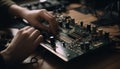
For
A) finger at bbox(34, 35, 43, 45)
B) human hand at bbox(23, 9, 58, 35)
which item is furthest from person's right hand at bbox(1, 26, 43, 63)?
human hand at bbox(23, 9, 58, 35)

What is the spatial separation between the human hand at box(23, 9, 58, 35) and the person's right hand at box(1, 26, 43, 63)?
0.10 m

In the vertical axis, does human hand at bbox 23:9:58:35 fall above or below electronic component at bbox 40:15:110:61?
above

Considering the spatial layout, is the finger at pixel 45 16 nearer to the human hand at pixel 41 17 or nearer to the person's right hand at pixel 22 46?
the human hand at pixel 41 17

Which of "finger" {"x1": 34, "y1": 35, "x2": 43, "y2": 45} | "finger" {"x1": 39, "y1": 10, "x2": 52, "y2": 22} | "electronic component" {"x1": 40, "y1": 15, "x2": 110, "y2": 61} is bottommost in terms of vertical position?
"electronic component" {"x1": 40, "y1": 15, "x2": 110, "y2": 61}

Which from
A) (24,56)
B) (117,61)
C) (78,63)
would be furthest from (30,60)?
(117,61)

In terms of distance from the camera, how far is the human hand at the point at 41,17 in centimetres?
102

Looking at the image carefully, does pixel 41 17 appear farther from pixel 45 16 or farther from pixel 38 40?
pixel 38 40

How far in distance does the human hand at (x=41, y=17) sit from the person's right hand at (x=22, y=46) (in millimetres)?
105

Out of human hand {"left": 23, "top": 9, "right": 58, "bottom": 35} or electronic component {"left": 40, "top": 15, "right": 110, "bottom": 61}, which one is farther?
human hand {"left": 23, "top": 9, "right": 58, "bottom": 35}

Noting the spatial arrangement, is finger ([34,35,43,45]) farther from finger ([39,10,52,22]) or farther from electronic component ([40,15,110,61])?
finger ([39,10,52,22])

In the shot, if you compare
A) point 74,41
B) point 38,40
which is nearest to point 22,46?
point 38,40

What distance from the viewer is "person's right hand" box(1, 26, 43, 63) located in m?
0.87

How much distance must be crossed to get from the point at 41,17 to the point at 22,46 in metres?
0.26

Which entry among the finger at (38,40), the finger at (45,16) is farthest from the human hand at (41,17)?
the finger at (38,40)
